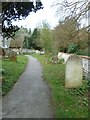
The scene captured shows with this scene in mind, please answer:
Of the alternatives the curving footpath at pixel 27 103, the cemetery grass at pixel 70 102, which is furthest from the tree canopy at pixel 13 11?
the cemetery grass at pixel 70 102

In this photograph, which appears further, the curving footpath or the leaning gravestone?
the leaning gravestone

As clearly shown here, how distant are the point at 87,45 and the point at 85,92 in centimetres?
835

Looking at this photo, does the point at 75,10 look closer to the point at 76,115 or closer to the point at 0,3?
the point at 0,3

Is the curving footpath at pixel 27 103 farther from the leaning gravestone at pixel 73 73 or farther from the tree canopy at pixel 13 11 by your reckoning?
the tree canopy at pixel 13 11

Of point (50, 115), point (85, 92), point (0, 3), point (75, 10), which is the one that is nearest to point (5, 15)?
point (0, 3)

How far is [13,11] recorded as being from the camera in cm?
1405

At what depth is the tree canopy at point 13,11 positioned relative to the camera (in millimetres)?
13555

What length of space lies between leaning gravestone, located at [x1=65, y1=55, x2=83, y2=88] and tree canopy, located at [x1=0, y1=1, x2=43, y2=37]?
4865mm

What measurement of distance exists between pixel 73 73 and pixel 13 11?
18.8 feet

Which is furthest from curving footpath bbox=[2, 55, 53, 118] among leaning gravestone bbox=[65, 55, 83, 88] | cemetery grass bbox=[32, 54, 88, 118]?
leaning gravestone bbox=[65, 55, 83, 88]

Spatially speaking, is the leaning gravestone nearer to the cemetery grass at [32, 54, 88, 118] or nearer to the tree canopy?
the cemetery grass at [32, 54, 88, 118]

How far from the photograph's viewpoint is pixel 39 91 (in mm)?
10672

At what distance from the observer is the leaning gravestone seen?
11.0 meters

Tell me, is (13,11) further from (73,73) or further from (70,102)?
(70,102)
